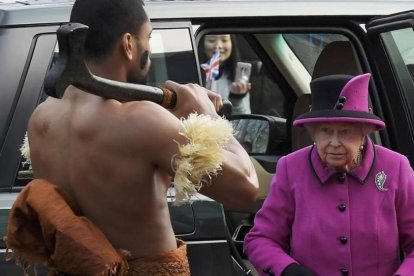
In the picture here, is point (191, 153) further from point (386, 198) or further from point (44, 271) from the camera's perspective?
point (44, 271)

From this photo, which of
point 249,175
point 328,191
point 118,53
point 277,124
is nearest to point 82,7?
point 118,53

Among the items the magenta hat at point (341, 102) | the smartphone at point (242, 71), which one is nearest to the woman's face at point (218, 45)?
the smartphone at point (242, 71)

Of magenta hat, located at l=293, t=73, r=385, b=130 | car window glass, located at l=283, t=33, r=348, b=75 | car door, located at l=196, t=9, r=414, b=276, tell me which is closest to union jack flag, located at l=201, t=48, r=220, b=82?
car window glass, located at l=283, t=33, r=348, b=75

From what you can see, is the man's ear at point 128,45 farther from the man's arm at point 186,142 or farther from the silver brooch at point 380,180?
the silver brooch at point 380,180

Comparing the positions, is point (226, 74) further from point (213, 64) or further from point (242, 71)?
point (213, 64)

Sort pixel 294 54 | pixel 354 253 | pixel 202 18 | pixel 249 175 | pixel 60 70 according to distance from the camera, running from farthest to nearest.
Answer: pixel 294 54 → pixel 202 18 → pixel 354 253 → pixel 249 175 → pixel 60 70

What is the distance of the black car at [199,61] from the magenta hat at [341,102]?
0.63 metres

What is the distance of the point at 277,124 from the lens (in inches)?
210

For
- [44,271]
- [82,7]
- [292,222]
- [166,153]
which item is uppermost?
[82,7]

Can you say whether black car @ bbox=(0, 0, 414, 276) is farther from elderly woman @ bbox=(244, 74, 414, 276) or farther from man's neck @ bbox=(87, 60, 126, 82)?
man's neck @ bbox=(87, 60, 126, 82)

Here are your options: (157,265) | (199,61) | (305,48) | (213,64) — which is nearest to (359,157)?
(157,265)

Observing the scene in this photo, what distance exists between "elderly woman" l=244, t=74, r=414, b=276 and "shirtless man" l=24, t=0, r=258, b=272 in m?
0.47

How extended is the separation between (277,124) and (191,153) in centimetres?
293

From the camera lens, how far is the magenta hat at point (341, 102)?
2.99 m
